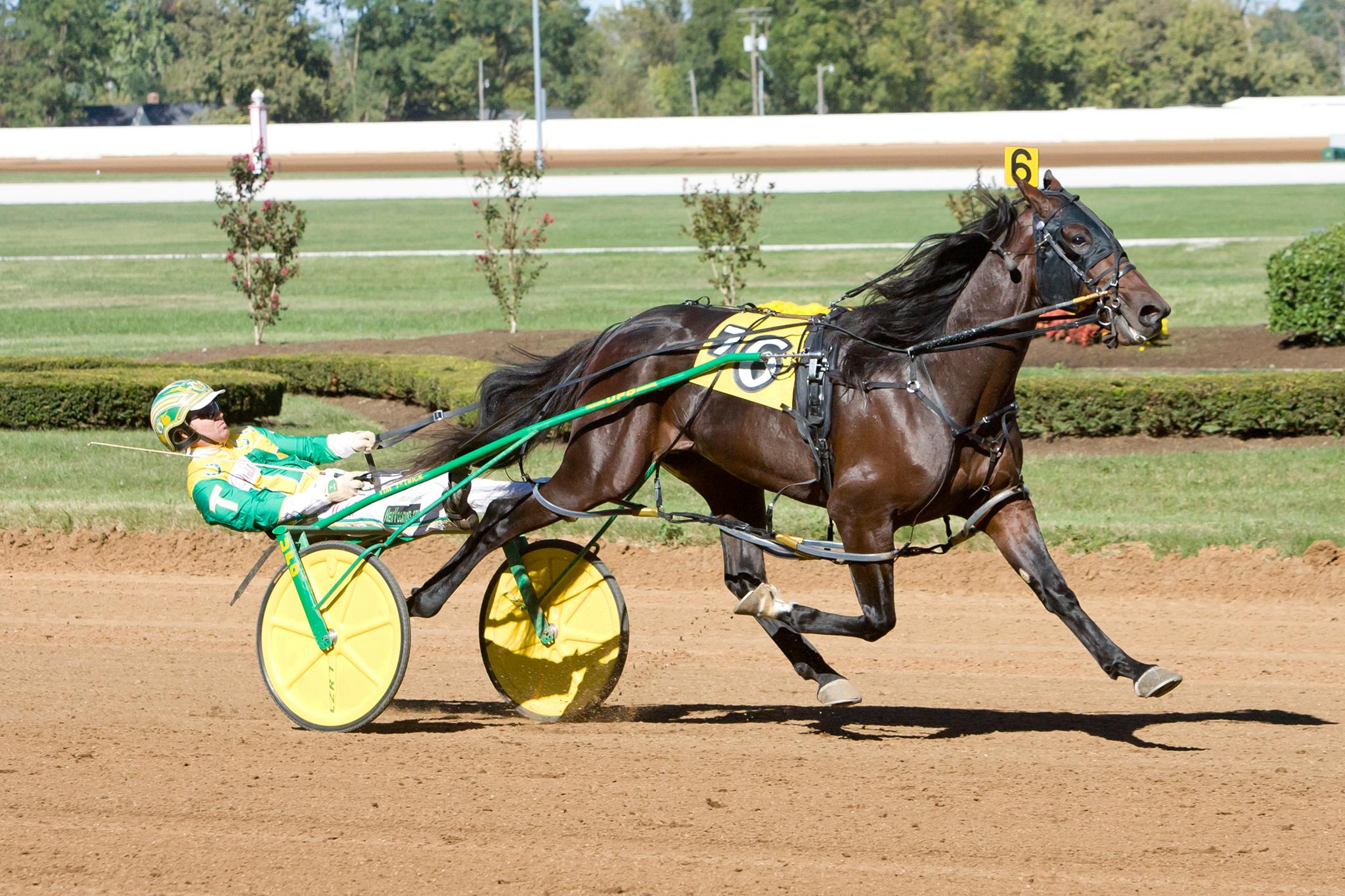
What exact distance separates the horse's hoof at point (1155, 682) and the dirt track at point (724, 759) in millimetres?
271

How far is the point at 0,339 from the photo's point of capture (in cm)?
1784

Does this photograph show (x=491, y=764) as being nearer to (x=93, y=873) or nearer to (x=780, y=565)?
(x=93, y=873)

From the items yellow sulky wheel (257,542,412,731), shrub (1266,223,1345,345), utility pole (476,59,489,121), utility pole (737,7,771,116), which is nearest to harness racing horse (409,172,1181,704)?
yellow sulky wheel (257,542,412,731)

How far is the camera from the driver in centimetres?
553

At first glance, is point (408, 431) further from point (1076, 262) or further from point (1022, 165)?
point (1076, 262)

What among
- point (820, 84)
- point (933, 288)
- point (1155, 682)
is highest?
point (820, 84)

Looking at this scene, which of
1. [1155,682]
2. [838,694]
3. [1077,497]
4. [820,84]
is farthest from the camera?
[820,84]

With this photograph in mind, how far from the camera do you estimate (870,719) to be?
228 inches

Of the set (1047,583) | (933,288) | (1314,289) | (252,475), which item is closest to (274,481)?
(252,475)

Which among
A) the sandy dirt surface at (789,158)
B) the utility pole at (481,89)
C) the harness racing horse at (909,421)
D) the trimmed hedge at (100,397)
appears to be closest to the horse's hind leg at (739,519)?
the harness racing horse at (909,421)

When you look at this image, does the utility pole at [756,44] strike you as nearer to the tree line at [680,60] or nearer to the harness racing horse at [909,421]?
the tree line at [680,60]

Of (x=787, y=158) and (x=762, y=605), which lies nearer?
(x=762, y=605)

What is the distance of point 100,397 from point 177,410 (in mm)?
6948

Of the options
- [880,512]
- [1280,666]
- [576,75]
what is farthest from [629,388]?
[576,75]
